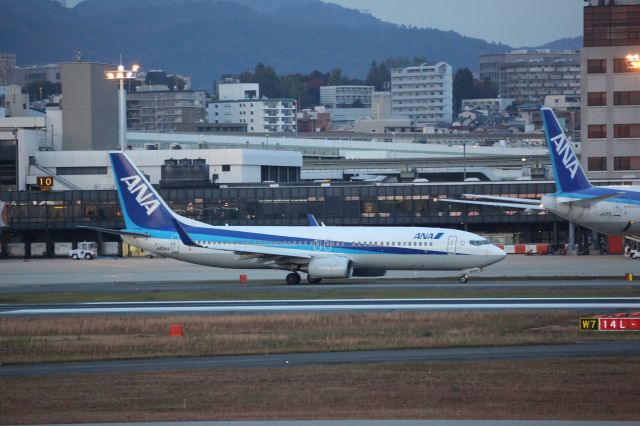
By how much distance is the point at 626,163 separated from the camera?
101 meters

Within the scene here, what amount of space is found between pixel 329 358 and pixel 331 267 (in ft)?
92.7

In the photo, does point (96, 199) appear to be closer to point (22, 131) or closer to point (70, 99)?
point (22, 131)

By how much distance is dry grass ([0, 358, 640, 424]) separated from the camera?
27.7 m

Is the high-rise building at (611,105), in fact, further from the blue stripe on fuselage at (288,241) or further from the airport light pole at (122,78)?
the blue stripe on fuselage at (288,241)

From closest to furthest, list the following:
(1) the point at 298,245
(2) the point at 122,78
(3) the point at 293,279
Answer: (3) the point at 293,279 < (1) the point at 298,245 < (2) the point at 122,78

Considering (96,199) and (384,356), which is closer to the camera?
(384,356)

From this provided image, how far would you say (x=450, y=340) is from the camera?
38.8 metres

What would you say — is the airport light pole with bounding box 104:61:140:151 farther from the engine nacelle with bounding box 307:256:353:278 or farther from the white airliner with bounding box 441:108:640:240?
the white airliner with bounding box 441:108:640:240

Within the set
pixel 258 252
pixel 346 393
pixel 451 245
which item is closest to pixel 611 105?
pixel 451 245

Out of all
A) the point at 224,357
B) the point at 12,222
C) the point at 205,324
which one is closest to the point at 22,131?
the point at 12,222

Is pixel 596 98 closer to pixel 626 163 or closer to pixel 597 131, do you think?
pixel 597 131

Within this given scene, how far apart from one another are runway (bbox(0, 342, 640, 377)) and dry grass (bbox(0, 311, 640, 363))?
1.01 m

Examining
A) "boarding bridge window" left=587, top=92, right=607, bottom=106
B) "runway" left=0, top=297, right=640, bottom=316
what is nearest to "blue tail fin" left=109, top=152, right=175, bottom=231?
"runway" left=0, top=297, right=640, bottom=316

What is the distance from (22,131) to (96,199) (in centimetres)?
1519
